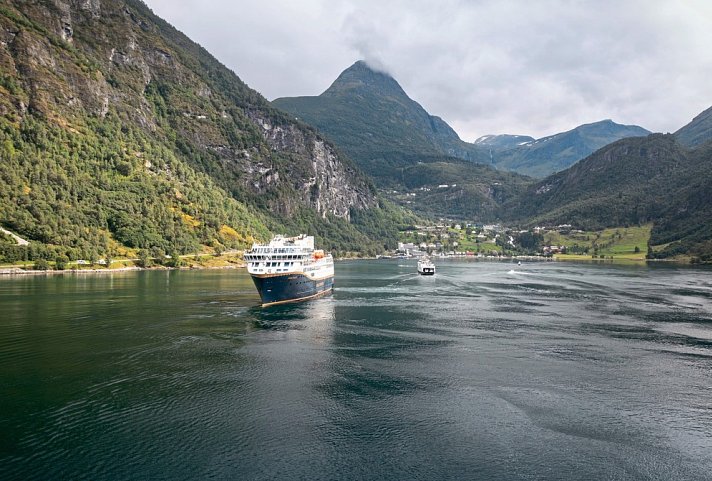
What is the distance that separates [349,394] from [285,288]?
59.8 meters

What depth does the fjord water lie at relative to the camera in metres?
33.4

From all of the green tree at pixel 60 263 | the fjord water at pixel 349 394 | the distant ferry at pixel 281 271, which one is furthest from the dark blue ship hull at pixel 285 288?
the green tree at pixel 60 263

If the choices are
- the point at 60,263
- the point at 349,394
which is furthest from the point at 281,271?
the point at 60,263

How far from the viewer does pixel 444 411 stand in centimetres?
4278

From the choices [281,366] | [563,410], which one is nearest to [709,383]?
[563,410]

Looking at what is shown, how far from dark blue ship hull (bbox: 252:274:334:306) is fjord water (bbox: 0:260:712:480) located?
6.68 m

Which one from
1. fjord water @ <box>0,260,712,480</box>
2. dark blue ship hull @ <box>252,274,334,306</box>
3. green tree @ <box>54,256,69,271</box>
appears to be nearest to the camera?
fjord water @ <box>0,260,712,480</box>

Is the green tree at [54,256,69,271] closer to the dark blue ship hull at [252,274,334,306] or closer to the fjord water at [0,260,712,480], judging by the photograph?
the fjord water at [0,260,712,480]

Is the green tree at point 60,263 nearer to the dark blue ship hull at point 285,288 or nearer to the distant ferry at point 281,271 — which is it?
the distant ferry at point 281,271

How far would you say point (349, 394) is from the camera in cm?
4641

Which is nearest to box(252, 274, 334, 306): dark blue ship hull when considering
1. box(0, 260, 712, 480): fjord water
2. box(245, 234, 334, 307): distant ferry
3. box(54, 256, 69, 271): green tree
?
box(245, 234, 334, 307): distant ferry

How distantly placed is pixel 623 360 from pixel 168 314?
237 feet

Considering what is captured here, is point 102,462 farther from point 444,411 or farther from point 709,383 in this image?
point 709,383

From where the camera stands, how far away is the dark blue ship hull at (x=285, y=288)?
98.8 meters
